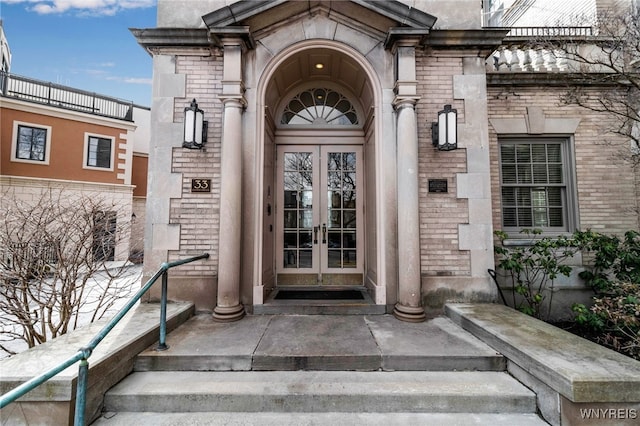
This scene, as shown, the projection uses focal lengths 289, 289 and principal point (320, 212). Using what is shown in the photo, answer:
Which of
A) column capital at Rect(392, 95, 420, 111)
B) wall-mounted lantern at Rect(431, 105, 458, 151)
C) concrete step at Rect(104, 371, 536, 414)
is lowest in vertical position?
concrete step at Rect(104, 371, 536, 414)

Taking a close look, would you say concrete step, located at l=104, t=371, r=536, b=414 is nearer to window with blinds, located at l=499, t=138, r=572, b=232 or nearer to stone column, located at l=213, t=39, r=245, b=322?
stone column, located at l=213, t=39, r=245, b=322

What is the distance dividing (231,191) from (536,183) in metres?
5.27

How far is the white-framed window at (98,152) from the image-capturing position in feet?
44.2

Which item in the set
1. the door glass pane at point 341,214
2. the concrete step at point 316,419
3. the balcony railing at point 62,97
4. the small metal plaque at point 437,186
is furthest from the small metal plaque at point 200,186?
the balcony railing at point 62,97

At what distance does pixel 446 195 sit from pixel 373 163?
4.01ft

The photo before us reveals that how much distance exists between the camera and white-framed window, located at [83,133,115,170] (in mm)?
13461

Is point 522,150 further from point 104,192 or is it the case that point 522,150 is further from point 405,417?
point 104,192

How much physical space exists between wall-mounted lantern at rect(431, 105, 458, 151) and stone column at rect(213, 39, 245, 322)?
289 centimetres

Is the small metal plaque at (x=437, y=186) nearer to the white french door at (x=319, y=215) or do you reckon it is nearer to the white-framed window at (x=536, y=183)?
the white french door at (x=319, y=215)

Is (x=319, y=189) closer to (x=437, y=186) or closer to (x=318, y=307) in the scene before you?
(x=437, y=186)

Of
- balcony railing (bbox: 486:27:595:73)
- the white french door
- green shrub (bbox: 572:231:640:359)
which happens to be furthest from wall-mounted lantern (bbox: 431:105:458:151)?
green shrub (bbox: 572:231:640:359)

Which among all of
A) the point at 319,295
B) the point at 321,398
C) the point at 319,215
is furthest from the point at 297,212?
the point at 321,398

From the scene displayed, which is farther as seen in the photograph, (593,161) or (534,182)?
(534,182)

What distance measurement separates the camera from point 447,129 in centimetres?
414
